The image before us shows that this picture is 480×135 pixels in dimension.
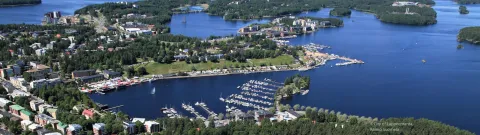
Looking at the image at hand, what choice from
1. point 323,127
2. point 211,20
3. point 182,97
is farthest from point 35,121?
point 211,20

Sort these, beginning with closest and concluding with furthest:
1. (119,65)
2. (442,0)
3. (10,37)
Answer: (119,65), (10,37), (442,0)

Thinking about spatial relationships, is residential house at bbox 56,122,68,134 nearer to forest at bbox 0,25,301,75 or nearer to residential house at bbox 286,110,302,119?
residential house at bbox 286,110,302,119

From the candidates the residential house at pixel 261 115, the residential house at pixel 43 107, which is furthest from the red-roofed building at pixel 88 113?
the residential house at pixel 261 115

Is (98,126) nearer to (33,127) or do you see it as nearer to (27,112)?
(33,127)

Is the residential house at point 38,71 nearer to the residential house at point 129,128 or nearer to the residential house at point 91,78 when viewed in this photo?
the residential house at point 91,78

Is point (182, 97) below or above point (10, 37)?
below

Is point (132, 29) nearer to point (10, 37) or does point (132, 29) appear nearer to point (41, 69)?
point (10, 37)
